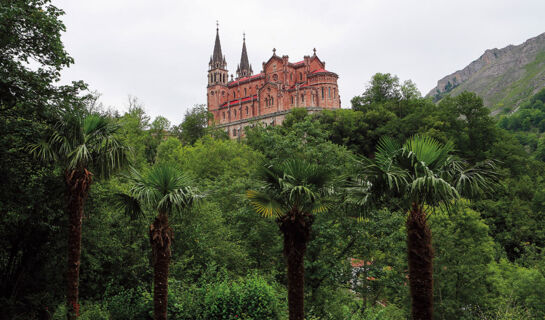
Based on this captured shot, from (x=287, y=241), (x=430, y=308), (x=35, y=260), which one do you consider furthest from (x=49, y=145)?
(x=430, y=308)

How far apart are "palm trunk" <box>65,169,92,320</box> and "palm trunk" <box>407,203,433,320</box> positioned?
8946mm

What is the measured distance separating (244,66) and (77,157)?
88.6 metres

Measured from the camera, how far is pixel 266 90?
83.6m

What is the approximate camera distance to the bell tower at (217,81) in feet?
Answer: 309

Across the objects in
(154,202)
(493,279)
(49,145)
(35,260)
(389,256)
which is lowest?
(493,279)

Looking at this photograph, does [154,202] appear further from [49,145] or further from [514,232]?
[514,232]

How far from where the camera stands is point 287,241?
1006 centimetres

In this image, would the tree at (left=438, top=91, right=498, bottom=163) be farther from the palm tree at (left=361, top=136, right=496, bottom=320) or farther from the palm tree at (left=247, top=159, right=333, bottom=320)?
the palm tree at (left=247, top=159, right=333, bottom=320)

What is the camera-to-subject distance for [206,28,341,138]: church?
77.4 meters

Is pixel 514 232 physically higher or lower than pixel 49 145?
lower

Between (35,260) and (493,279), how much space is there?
21.3m

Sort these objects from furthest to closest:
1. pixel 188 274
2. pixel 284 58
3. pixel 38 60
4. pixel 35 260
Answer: pixel 284 58
pixel 188 274
pixel 35 260
pixel 38 60

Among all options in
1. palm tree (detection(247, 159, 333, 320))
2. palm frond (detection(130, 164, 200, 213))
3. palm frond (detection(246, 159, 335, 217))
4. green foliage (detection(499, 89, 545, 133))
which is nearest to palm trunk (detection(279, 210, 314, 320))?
palm tree (detection(247, 159, 333, 320))

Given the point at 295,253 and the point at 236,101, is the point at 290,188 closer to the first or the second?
the point at 295,253
